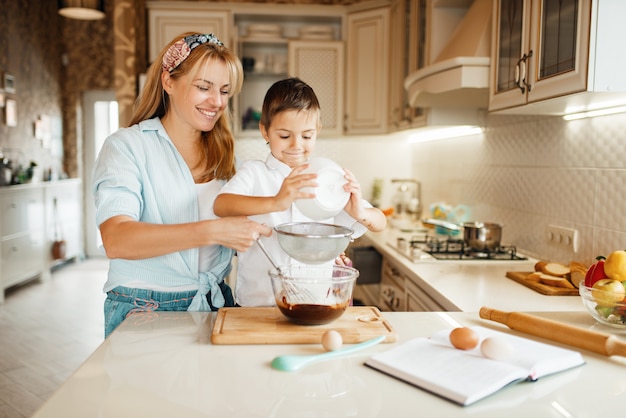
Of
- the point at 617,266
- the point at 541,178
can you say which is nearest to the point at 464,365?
the point at 617,266

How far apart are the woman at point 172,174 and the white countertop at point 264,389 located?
0.39 meters

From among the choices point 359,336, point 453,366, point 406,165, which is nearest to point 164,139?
point 359,336

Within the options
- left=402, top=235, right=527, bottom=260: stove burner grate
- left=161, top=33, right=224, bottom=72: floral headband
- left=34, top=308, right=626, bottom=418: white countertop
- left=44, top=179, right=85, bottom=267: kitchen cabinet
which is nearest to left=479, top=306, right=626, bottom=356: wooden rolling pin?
left=34, top=308, right=626, bottom=418: white countertop

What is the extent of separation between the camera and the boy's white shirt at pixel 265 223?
1561mm

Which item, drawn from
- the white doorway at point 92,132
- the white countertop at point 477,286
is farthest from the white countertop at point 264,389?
the white doorway at point 92,132

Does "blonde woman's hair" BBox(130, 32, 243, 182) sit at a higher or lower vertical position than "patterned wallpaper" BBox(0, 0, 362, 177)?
lower

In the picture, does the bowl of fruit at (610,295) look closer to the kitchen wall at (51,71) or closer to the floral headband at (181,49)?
the floral headband at (181,49)

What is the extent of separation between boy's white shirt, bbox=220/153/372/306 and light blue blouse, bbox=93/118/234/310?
12 cm

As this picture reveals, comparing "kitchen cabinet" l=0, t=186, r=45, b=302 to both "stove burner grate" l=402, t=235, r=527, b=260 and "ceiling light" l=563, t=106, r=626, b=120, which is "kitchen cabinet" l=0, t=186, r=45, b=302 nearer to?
"stove burner grate" l=402, t=235, r=527, b=260

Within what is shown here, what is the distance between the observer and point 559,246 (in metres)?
2.29

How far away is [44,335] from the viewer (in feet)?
13.4

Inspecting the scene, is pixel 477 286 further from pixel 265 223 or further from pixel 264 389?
pixel 264 389

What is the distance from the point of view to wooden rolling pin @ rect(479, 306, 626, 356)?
1110mm

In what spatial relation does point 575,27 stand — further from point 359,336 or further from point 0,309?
point 0,309
